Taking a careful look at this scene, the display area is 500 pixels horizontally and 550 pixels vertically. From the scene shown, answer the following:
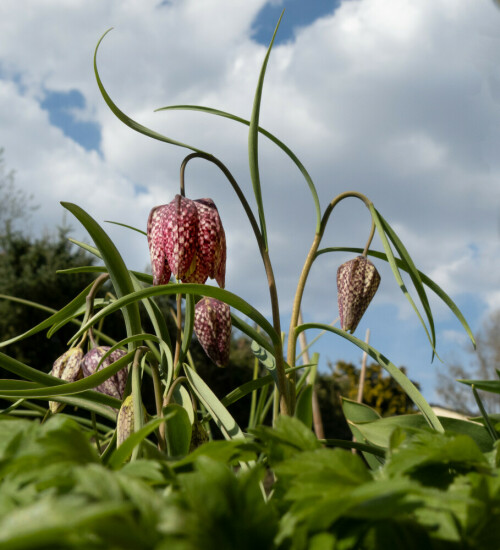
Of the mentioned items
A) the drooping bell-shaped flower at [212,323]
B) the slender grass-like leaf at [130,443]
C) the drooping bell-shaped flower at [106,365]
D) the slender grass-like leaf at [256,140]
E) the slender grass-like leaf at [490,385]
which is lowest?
the slender grass-like leaf at [130,443]

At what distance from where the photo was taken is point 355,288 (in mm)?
850

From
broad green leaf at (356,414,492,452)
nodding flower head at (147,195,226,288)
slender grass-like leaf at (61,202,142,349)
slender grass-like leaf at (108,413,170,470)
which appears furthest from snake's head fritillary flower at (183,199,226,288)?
slender grass-like leaf at (108,413,170,470)

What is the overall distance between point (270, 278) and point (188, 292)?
17 cm

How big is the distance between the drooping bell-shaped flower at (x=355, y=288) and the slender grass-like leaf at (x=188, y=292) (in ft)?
0.94

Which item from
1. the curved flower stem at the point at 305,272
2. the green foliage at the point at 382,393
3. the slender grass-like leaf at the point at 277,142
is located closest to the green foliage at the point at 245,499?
the curved flower stem at the point at 305,272

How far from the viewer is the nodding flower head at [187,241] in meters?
0.74

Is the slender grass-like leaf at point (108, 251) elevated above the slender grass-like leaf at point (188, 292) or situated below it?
above

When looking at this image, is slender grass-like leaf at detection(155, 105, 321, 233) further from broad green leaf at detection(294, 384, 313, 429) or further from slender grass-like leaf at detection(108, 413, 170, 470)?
slender grass-like leaf at detection(108, 413, 170, 470)

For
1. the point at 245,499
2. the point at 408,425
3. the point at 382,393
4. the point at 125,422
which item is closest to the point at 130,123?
the point at 125,422

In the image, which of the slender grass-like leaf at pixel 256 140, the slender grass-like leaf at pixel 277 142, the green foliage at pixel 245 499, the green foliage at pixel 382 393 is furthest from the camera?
the green foliage at pixel 382 393

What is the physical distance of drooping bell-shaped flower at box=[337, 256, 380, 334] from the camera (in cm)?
85

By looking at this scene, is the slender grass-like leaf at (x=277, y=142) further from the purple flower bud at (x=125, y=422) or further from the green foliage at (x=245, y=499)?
the green foliage at (x=245, y=499)

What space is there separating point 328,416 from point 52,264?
269 centimetres

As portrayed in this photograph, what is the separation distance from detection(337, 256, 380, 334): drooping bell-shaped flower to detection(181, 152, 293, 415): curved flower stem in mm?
197
